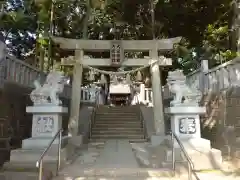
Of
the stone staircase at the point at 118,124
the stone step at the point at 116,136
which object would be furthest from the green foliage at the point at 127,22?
the stone step at the point at 116,136

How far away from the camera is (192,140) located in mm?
6508

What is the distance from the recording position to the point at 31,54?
19.1 metres

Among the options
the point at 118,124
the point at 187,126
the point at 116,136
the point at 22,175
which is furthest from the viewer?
the point at 118,124

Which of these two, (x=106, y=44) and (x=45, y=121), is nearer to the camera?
(x=45, y=121)

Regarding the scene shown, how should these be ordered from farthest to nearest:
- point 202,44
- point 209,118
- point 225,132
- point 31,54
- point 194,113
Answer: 1. point 31,54
2. point 202,44
3. point 209,118
4. point 225,132
5. point 194,113

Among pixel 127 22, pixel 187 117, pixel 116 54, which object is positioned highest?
pixel 127 22

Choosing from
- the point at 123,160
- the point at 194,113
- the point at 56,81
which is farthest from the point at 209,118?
the point at 56,81

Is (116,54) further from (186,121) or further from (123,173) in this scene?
(123,173)

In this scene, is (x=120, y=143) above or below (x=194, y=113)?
below

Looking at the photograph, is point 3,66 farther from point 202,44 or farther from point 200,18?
point 202,44

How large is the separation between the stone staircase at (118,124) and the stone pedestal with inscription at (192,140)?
4.10m

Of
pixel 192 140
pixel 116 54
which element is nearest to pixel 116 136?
pixel 116 54

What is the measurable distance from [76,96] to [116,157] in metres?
3.29

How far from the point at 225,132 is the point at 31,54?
15.0 metres
